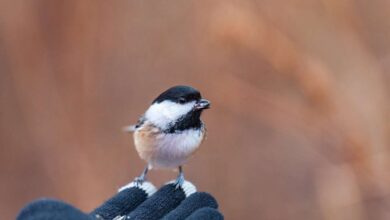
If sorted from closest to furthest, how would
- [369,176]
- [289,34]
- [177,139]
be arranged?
[177,139], [369,176], [289,34]

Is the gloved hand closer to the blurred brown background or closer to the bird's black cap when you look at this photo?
the bird's black cap

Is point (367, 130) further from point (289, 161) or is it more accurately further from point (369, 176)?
point (289, 161)

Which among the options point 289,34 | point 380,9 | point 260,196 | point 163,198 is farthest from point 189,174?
point 163,198

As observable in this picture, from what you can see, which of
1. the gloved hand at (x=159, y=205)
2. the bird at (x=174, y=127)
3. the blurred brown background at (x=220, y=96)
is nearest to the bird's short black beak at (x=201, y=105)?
the bird at (x=174, y=127)

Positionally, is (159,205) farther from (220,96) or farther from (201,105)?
(220,96)

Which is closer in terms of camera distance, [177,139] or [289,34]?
[177,139]

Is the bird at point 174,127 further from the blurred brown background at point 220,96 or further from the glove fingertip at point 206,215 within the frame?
the blurred brown background at point 220,96
